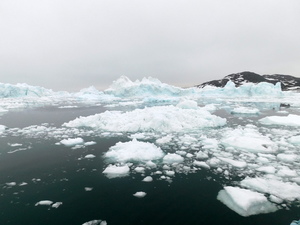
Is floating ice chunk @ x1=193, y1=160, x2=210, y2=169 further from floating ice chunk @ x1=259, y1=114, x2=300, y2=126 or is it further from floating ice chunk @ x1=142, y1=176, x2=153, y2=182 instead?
floating ice chunk @ x1=259, y1=114, x2=300, y2=126

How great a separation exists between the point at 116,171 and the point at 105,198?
1.30 meters

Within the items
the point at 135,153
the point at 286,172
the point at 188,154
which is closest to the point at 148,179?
the point at 135,153

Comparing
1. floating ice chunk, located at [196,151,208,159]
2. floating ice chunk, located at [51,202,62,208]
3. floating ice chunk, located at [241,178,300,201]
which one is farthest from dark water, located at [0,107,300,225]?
floating ice chunk, located at [196,151,208,159]

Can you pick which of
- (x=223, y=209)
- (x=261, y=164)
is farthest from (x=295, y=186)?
(x=223, y=209)

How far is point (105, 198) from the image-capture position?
4.36 meters

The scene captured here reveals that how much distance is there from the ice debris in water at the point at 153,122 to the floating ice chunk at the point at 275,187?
20.3 ft

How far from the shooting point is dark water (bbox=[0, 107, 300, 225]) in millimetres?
3670

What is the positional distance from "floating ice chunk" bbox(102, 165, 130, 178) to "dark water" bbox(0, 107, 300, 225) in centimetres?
20

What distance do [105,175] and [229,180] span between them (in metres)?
3.05

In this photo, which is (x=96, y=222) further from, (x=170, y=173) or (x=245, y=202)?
(x=245, y=202)

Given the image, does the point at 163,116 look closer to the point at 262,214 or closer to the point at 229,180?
the point at 229,180

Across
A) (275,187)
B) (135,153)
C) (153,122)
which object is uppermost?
(153,122)

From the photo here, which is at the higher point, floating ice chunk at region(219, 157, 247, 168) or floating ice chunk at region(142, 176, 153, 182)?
floating ice chunk at region(142, 176, 153, 182)

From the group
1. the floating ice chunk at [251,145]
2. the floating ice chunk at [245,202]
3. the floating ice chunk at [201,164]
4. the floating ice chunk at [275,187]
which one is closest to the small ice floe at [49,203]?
the floating ice chunk at [245,202]
